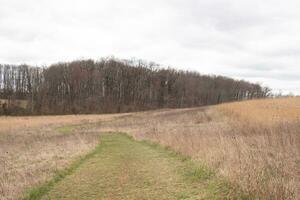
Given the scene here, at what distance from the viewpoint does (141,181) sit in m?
8.62

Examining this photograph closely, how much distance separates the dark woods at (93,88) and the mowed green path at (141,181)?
69536mm

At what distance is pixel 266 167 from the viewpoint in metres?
7.50

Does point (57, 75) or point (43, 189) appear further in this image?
point (57, 75)

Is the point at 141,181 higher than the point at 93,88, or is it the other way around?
the point at 93,88

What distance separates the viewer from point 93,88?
97.3 meters

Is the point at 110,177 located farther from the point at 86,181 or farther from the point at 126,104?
the point at 126,104

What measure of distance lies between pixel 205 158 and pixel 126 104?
87772mm

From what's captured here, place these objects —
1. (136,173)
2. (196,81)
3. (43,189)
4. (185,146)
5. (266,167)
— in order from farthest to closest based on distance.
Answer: (196,81) < (185,146) < (136,173) < (43,189) < (266,167)

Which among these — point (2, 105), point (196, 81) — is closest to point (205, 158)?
point (2, 105)

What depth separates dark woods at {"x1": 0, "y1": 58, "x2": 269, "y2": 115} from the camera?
85188 millimetres

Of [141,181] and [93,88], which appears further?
[93,88]

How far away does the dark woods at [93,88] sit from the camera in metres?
85.2

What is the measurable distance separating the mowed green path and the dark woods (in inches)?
2738

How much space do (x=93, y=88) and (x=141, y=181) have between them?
296 ft
